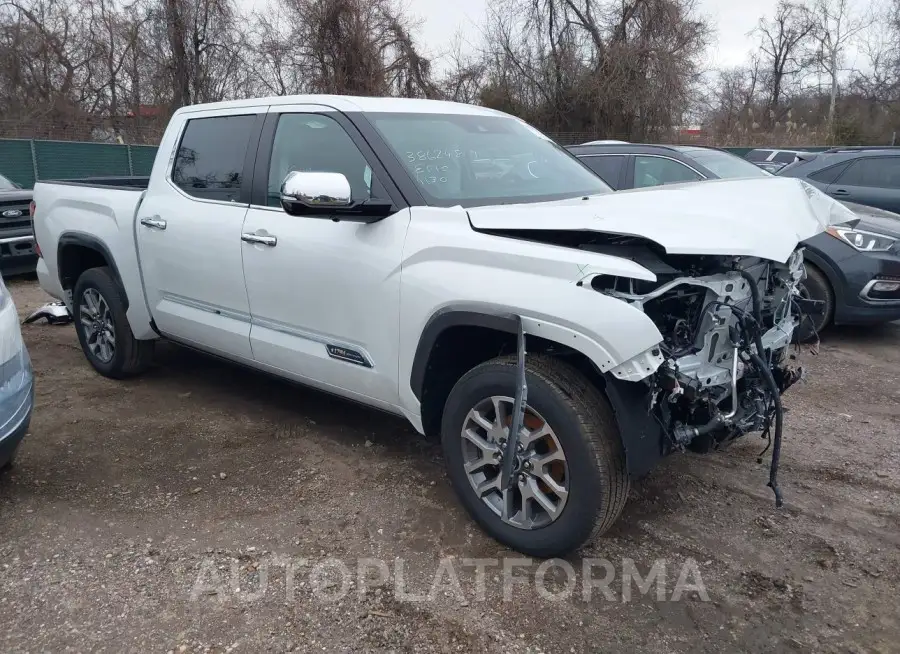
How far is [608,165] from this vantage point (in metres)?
7.46

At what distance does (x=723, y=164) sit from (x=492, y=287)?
535 centimetres

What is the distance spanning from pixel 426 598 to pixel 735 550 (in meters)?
1.37

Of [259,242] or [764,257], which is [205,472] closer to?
[259,242]

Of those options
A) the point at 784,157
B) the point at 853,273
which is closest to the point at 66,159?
the point at 784,157

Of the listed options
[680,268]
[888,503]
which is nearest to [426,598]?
[680,268]

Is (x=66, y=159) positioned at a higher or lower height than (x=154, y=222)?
higher

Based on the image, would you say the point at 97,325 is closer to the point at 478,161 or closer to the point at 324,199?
the point at 324,199

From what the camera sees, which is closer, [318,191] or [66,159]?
[318,191]

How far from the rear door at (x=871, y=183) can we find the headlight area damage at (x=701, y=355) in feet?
22.9

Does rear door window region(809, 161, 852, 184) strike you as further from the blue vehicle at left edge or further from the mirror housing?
the blue vehicle at left edge

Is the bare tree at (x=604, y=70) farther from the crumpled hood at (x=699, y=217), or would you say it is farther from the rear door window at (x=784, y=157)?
the crumpled hood at (x=699, y=217)

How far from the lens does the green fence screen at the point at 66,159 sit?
56.4 feet

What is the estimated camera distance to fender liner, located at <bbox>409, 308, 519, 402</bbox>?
2875 mm

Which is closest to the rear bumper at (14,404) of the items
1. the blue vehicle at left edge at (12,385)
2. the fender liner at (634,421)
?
the blue vehicle at left edge at (12,385)
